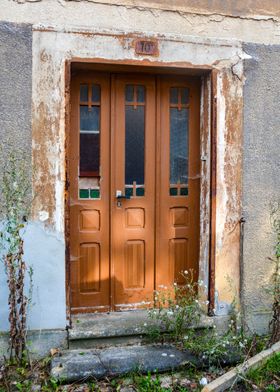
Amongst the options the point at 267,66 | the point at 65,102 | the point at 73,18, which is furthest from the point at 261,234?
the point at 73,18

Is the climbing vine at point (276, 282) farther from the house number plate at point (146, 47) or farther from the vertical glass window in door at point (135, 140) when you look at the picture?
the house number plate at point (146, 47)

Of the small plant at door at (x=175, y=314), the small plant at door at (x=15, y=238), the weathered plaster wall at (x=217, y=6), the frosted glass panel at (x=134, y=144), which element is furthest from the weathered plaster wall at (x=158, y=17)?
the small plant at door at (x=175, y=314)

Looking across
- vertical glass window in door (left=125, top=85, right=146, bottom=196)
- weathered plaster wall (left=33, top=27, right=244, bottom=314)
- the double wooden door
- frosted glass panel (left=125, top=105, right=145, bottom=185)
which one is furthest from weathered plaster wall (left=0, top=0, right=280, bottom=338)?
frosted glass panel (left=125, top=105, right=145, bottom=185)

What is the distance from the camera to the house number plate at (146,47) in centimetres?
420

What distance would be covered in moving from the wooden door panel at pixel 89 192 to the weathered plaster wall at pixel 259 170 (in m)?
1.40

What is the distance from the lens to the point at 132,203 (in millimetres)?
4602

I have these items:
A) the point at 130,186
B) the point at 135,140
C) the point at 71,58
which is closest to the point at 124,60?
the point at 71,58

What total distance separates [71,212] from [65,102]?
1067 mm

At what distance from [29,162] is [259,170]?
2256 millimetres

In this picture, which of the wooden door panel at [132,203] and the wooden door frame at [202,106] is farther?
the wooden door panel at [132,203]

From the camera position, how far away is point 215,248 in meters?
4.46

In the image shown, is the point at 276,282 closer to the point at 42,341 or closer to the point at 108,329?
the point at 108,329

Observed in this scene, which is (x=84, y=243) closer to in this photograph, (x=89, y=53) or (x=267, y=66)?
(x=89, y=53)

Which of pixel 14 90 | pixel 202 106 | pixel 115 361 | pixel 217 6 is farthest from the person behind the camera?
pixel 202 106
